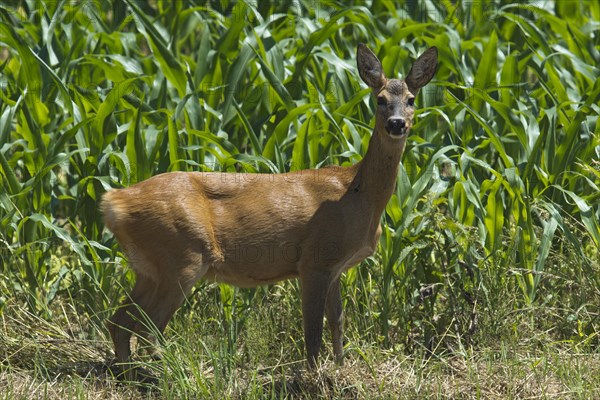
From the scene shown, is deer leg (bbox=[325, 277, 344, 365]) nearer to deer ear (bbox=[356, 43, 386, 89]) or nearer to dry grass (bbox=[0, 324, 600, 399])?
dry grass (bbox=[0, 324, 600, 399])

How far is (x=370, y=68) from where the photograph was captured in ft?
20.5

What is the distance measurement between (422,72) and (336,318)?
1.57 meters

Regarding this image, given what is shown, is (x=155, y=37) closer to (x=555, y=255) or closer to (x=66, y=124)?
(x=66, y=124)

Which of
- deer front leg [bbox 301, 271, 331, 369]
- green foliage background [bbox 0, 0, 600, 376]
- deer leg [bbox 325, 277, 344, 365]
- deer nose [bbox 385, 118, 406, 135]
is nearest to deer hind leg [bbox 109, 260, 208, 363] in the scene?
green foliage background [bbox 0, 0, 600, 376]

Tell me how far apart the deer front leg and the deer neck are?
1.77 feet

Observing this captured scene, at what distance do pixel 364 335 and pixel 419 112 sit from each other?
5.39ft

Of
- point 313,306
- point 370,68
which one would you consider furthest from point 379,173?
point 313,306

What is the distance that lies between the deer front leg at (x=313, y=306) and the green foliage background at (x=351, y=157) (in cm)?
46

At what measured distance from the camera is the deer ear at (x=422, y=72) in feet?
20.3

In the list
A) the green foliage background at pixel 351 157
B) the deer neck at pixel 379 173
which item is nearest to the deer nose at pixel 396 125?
the deer neck at pixel 379 173

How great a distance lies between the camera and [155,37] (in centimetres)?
743

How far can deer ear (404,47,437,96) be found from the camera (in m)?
6.20

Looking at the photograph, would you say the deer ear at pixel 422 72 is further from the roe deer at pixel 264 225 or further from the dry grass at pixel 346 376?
the dry grass at pixel 346 376

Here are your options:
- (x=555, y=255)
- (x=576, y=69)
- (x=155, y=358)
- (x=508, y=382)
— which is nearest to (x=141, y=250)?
(x=155, y=358)
